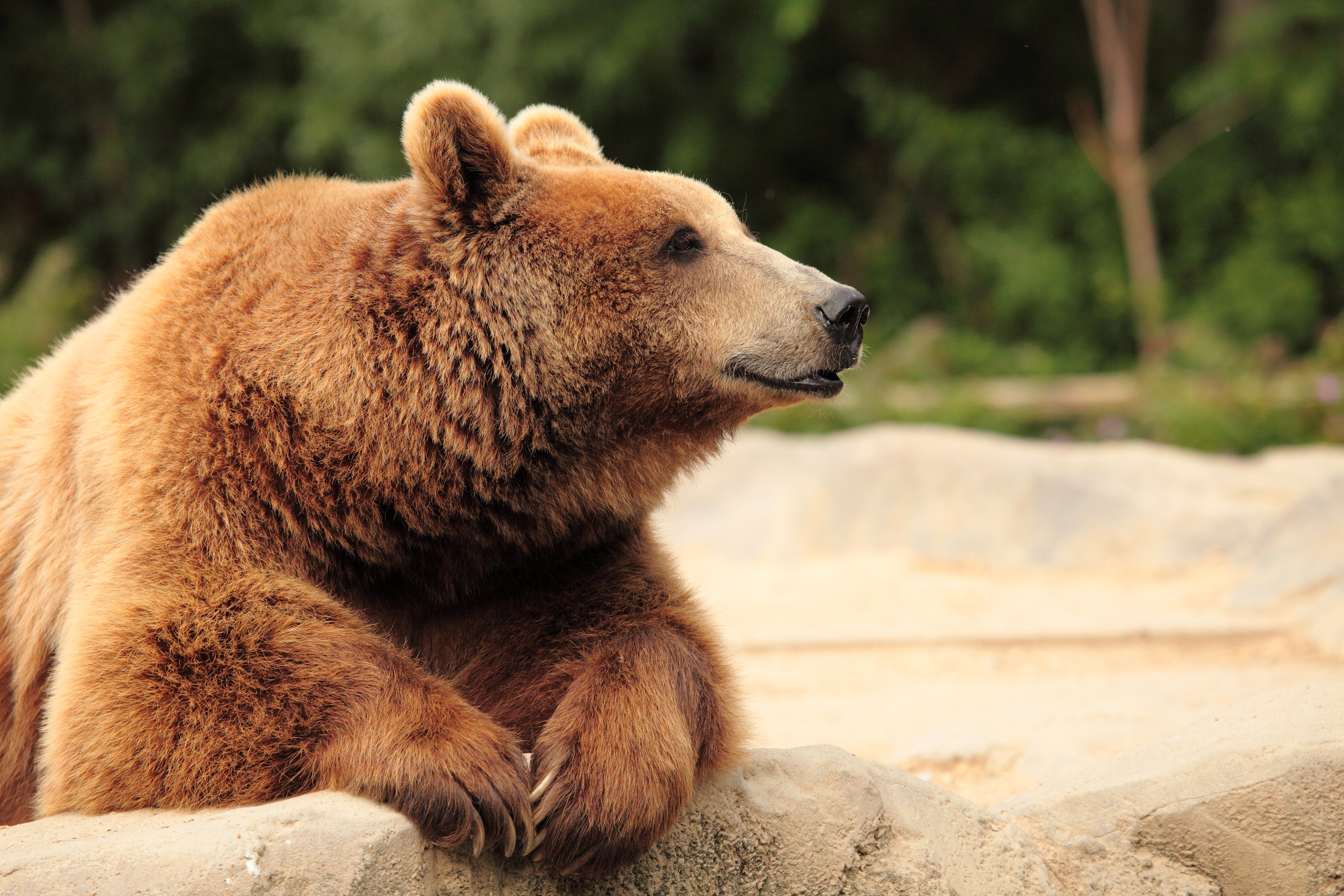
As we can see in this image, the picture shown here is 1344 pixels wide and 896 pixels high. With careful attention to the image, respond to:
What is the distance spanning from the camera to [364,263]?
2664 mm

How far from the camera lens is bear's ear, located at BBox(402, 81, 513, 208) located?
2631 mm

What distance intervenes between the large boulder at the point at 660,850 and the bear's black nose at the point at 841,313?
2.96 ft

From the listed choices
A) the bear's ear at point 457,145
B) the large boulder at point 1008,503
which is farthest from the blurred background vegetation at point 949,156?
the bear's ear at point 457,145

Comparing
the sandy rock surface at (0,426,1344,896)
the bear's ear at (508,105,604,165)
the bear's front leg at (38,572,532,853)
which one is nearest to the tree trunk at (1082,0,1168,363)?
the sandy rock surface at (0,426,1344,896)

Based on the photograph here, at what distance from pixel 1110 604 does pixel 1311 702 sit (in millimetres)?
3222

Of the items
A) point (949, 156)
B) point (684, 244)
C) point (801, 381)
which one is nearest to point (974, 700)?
point (801, 381)

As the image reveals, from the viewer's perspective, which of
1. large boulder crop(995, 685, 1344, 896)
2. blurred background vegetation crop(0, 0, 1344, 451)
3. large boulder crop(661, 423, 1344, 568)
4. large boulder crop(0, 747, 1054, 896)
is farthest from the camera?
blurred background vegetation crop(0, 0, 1344, 451)

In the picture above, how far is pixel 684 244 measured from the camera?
2873 millimetres

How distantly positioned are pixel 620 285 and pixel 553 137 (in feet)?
Answer: 2.35

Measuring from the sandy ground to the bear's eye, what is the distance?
950mm

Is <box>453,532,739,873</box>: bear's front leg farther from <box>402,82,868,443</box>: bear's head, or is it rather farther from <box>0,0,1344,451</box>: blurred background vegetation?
<box>0,0,1344,451</box>: blurred background vegetation

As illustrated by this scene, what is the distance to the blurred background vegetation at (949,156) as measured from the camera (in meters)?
10.8

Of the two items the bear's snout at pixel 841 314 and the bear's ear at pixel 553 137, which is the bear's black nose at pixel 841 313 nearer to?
the bear's snout at pixel 841 314

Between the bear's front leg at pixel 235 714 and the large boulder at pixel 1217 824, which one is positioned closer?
the bear's front leg at pixel 235 714
